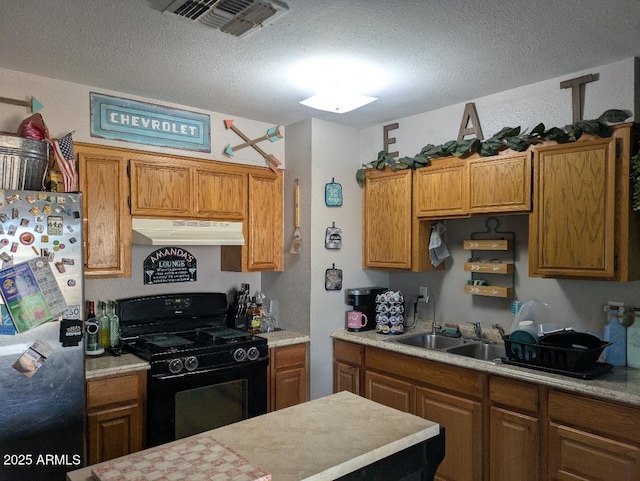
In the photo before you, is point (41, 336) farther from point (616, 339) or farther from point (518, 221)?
point (616, 339)

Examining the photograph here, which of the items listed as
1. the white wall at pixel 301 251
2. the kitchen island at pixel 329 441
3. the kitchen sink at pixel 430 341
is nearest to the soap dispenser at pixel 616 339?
the kitchen sink at pixel 430 341

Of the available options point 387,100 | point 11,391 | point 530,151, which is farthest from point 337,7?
point 11,391

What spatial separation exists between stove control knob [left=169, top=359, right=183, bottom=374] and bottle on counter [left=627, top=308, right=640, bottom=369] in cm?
252

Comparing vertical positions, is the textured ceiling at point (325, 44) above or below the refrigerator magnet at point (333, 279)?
above

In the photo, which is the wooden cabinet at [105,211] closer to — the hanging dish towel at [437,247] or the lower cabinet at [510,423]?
the lower cabinet at [510,423]

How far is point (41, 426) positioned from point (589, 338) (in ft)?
9.11

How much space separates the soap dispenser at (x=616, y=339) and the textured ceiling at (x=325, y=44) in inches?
54.4

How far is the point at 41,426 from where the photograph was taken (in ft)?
7.41

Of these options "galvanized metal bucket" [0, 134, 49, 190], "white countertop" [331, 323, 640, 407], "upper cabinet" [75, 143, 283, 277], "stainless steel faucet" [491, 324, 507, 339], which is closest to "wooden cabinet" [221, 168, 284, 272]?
Result: "upper cabinet" [75, 143, 283, 277]

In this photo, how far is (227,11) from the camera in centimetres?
188

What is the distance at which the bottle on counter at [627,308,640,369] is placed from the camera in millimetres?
2510

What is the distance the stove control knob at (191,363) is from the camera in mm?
2799

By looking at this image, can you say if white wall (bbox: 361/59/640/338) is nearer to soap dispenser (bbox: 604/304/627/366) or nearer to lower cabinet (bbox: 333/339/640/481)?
soap dispenser (bbox: 604/304/627/366)

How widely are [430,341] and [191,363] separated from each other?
1.71 m
